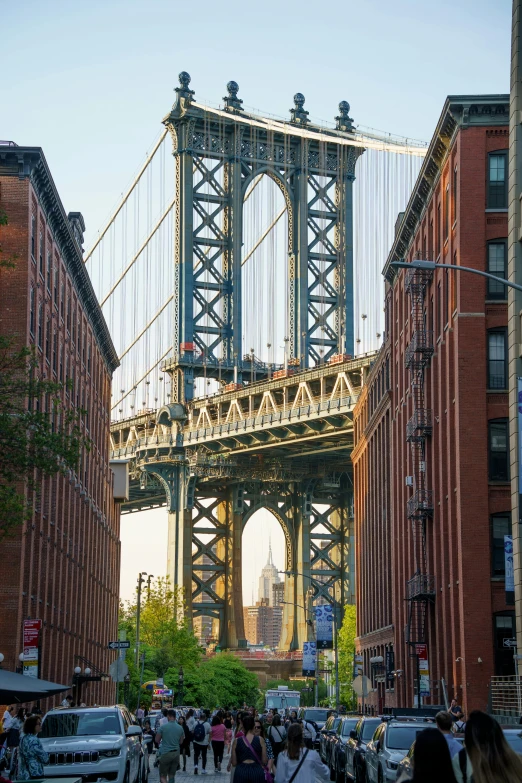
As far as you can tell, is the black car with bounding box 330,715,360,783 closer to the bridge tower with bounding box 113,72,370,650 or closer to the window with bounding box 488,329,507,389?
the window with bounding box 488,329,507,389

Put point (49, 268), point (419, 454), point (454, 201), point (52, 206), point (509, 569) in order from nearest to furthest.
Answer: point (509, 569), point (454, 201), point (52, 206), point (49, 268), point (419, 454)

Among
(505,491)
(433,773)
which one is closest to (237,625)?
(505,491)

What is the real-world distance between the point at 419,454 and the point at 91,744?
125 ft

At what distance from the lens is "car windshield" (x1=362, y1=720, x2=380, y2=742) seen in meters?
31.1

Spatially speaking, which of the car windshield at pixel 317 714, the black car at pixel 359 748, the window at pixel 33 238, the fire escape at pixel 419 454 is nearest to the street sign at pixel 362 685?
the car windshield at pixel 317 714

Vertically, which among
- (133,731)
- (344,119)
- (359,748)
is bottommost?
(359,748)

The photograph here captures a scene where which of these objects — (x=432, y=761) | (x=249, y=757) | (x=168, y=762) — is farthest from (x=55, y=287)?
(x=432, y=761)

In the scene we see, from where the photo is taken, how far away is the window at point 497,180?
5069 cm

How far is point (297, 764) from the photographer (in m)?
15.1

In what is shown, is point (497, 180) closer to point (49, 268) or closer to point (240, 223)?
point (49, 268)

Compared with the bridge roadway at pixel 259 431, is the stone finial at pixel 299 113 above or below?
above

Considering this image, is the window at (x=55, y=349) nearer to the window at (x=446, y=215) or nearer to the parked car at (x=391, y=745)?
the window at (x=446, y=215)

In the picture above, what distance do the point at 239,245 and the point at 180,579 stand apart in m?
28.5

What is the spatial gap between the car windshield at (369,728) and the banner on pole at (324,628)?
51.5 metres
